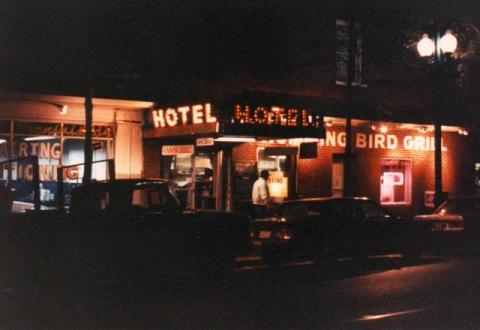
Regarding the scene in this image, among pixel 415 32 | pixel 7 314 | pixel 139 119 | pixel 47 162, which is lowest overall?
pixel 7 314

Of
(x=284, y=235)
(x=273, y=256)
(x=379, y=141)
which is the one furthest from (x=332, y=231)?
(x=379, y=141)

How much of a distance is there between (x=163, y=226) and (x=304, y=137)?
25.9 feet

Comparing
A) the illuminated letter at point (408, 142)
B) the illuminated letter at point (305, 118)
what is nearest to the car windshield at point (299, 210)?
the illuminated letter at point (305, 118)

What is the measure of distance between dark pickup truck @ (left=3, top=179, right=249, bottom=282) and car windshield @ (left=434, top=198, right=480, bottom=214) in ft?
21.6

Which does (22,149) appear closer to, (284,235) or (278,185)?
(278,185)

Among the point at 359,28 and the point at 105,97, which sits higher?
the point at 359,28

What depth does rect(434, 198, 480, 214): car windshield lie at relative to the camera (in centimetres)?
1880

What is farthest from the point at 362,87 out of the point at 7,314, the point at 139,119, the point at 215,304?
the point at 7,314

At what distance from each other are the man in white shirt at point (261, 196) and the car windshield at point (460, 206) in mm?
4726

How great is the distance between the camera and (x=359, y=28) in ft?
83.0

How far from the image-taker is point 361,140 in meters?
25.8

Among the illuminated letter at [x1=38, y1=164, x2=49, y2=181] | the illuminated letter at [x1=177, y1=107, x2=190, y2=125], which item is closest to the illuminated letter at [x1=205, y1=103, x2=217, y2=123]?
the illuminated letter at [x1=177, y1=107, x2=190, y2=125]

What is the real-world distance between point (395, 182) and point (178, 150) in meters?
9.67

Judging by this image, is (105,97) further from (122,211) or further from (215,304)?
(215,304)
